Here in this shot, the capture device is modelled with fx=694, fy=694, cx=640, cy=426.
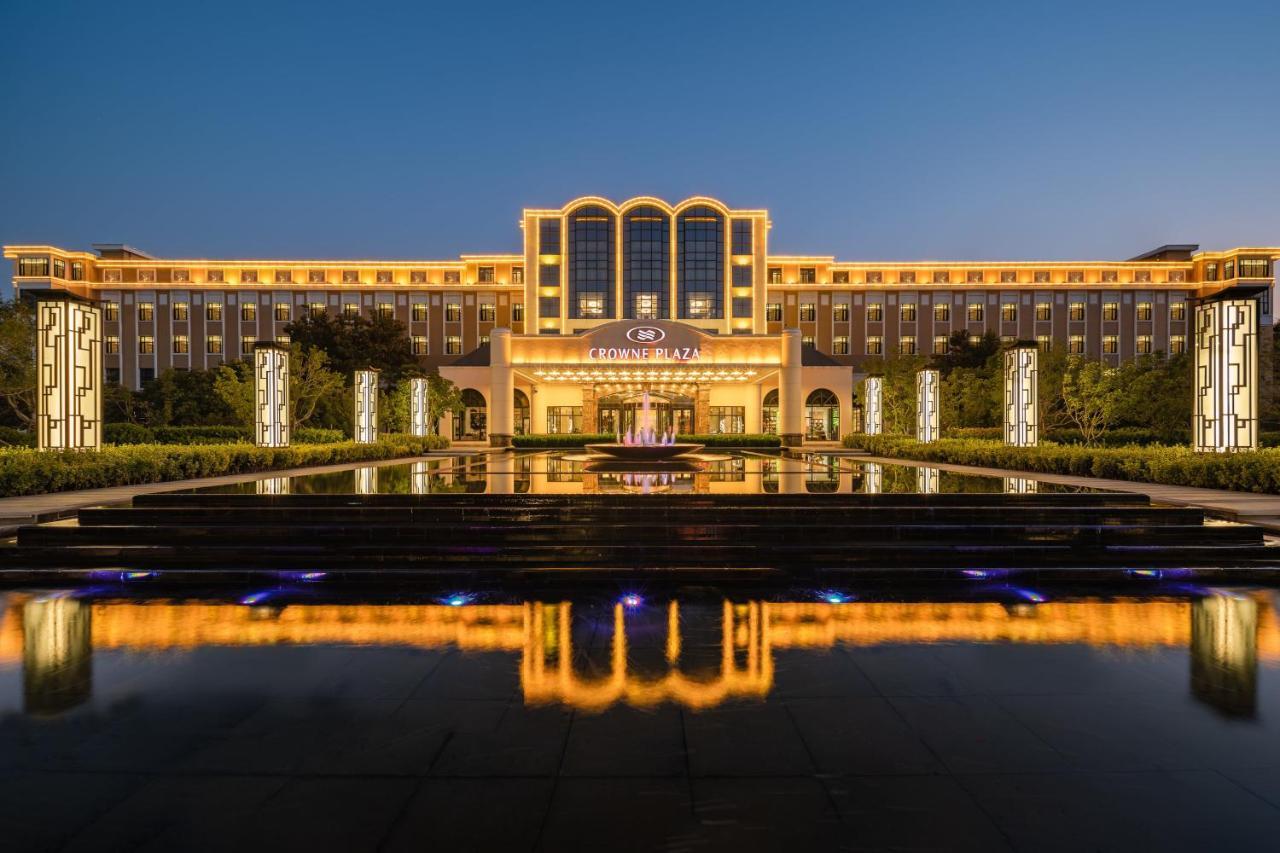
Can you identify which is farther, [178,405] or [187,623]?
[178,405]

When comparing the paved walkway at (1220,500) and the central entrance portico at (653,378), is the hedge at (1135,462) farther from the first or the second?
the central entrance portico at (653,378)

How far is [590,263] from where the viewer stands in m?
55.9

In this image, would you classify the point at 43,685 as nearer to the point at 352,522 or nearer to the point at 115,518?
the point at 352,522

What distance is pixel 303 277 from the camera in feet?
222

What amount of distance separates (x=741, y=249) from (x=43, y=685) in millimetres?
56630

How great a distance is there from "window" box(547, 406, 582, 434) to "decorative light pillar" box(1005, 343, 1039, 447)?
85.9 feet

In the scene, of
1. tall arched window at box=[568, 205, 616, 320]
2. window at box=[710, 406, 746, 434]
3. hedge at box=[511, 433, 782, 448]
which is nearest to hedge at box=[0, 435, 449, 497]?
hedge at box=[511, 433, 782, 448]

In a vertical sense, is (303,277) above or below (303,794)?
above

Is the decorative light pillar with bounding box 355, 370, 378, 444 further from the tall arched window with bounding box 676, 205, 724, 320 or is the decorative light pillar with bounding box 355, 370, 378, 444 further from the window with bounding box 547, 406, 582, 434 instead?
the tall arched window with bounding box 676, 205, 724, 320

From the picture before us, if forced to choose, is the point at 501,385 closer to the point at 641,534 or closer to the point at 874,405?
the point at 874,405

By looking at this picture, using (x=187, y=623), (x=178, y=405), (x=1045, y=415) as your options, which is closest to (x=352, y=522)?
(x=187, y=623)

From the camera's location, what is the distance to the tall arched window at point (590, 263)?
55.8 meters

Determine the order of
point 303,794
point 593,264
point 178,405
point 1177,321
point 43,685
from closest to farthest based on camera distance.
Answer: point 303,794 → point 43,685 → point 178,405 → point 593,264 → point 1177,321

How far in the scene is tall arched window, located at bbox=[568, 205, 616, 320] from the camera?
183 feet
